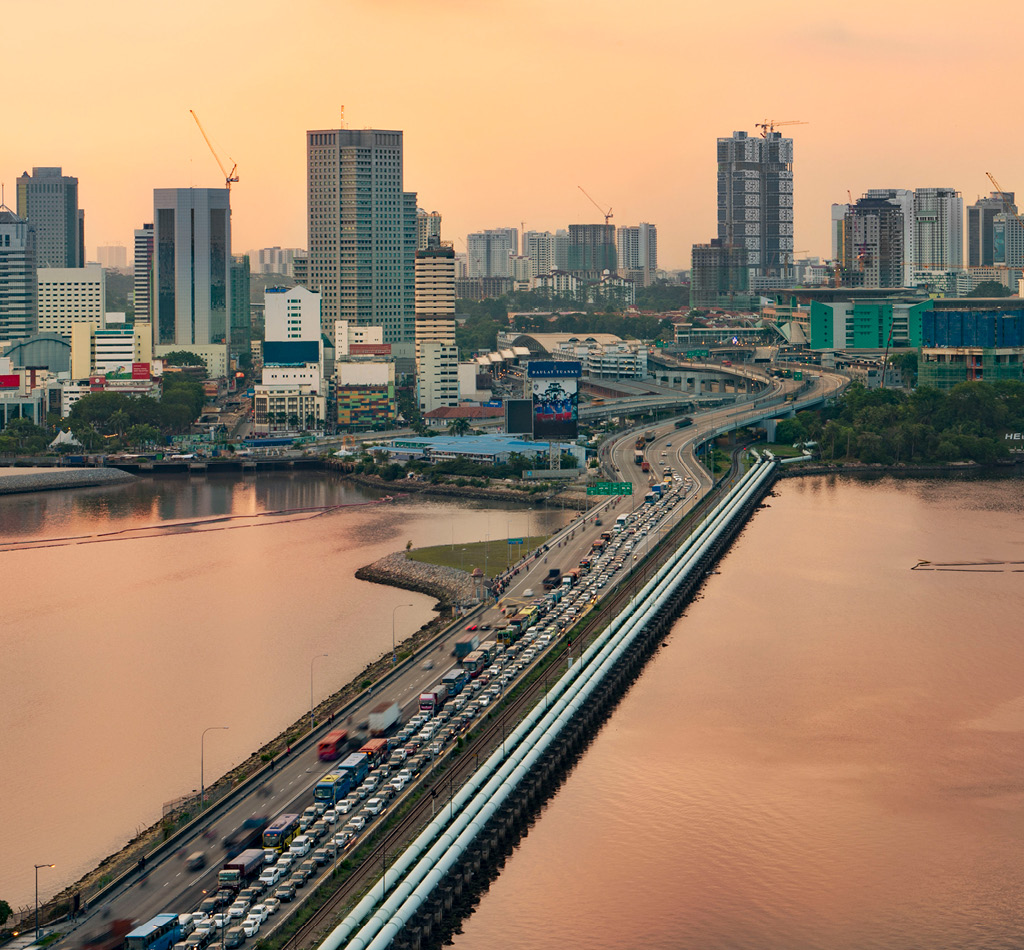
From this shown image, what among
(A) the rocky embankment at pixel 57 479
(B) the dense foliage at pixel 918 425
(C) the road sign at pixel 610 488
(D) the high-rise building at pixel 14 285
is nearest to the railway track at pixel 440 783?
(C) the road sign at pixel 610 488

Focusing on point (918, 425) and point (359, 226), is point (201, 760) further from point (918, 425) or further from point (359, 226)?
point (359, 226)

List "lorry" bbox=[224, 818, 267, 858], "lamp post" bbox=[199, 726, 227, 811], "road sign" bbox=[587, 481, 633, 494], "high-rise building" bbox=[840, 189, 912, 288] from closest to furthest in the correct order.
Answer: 1. "lorry" bbox=[224, 818, 267, 858]
2. "lamp post" bbox=[199, 726, 227, 811]
3. "road sign" bbox=[587, 481, 633, 494]
4. "high-rise building" bbox=[840, 189, 912, 288]

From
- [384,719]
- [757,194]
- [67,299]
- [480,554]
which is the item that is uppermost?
[757,194]

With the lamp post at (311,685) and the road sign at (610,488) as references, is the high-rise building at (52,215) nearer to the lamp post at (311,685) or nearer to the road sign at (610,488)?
the road sign at (610,488)

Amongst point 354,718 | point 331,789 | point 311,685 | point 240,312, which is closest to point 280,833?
point 331,789

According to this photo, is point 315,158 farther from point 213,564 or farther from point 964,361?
point 213,564

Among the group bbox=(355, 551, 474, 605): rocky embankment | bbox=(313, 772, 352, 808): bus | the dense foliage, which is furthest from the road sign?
bbox=(313, 772, 352, 808): bus

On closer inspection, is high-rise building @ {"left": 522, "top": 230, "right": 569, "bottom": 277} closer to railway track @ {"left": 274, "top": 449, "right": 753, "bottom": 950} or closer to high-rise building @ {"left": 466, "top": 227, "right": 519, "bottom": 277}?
high-rise building @ {"left": 466, "top": 227, "right": 519, "bottom": 277}
